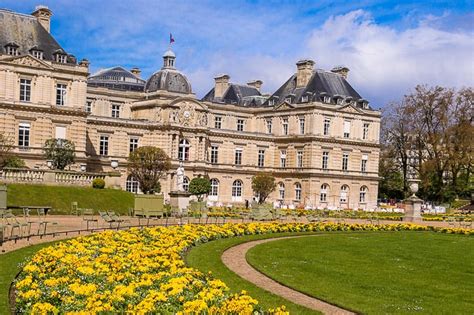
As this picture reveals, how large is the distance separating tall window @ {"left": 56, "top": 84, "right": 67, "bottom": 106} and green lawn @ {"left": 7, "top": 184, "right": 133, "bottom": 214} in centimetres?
1556

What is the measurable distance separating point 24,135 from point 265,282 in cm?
4236

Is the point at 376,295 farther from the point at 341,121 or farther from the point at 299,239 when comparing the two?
the point at 341,121

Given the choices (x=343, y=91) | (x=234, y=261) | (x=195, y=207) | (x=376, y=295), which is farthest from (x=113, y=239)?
(x=343, y=91)

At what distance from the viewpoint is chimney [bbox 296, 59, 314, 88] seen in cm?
7369

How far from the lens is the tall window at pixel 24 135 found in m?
53.6

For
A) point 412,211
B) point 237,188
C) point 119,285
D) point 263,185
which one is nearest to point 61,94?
point 263,185

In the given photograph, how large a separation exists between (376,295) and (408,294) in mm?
878

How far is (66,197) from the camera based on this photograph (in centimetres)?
3928

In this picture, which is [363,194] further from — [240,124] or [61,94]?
[61,94]

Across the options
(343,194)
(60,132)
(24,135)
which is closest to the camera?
(24,135)

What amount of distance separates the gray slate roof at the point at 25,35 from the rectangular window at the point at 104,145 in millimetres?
9679

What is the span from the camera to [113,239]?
19.7m

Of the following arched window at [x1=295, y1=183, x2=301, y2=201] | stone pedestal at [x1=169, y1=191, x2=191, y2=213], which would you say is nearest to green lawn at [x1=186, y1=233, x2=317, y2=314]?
stone pedestal at [x1=169, y1=191, x2=191, y2=213]

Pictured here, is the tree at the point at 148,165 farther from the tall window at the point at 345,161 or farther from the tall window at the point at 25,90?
the tall window at the point at 345,161
